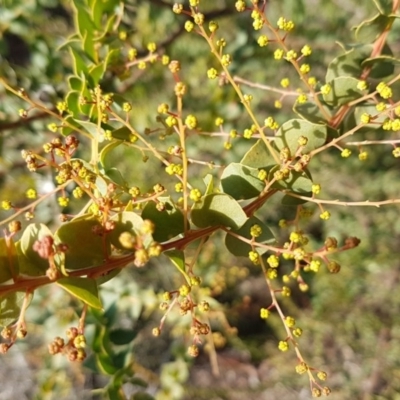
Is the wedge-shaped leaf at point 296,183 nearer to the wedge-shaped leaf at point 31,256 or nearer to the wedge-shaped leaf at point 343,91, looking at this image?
the wedge-shaped leaf at point 343,91

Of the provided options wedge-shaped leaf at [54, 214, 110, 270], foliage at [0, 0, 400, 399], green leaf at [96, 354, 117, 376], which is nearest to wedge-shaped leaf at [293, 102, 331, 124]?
foliage at [0, 0, 400, 399]

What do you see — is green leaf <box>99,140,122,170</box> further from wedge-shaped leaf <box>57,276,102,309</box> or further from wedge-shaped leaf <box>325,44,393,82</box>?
wedge-shaped leaf <box>325,44,393,82</box>

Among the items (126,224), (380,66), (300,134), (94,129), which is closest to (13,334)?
(126,224)

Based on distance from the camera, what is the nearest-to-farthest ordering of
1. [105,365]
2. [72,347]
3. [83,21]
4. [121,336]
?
1. [72,347]
2. [83,21]
3. [105,365]
4. [121,336]

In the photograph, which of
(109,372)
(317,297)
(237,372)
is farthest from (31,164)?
(237,372)

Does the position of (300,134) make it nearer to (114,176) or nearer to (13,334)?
(114,176)
